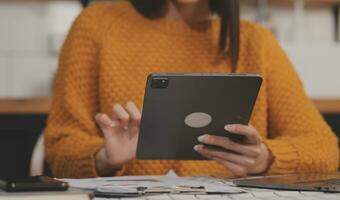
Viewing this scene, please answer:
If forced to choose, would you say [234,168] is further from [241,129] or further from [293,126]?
[293,126]

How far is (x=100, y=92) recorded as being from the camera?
1415 millimetres

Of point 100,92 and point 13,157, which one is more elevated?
point 100,92

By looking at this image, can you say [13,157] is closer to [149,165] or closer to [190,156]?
[149,165]

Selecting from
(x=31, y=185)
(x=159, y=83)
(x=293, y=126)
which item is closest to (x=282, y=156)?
(x=293, y=126)

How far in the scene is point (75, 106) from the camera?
1.38 metres

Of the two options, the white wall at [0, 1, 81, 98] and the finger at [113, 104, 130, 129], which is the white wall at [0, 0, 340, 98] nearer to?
the white wall at [0, 1, 81, 98]

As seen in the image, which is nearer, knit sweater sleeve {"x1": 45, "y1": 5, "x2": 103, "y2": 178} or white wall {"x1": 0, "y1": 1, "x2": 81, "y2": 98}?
knit sweater sleeve {"x1": 45, "y1": 5, "x2": 103, "y2": 178}

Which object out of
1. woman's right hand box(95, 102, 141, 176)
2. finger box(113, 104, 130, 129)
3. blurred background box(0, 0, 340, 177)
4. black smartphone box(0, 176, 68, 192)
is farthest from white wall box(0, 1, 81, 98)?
black smartphone box(0, 176, 68, 192)

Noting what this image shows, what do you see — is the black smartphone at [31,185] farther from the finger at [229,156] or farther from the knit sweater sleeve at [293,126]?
the knit sweater sleeve at [293,126]

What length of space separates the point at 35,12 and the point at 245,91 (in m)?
2.21

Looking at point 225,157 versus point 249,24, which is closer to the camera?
point 225,157

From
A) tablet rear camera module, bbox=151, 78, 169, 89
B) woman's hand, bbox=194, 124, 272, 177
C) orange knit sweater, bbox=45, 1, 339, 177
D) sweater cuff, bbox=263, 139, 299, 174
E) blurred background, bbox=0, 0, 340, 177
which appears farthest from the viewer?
A: blurred background, bbox=0, 0, 340, 177

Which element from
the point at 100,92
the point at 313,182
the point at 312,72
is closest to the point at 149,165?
the point at 100,92

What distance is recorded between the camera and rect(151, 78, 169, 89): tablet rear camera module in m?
0.95
